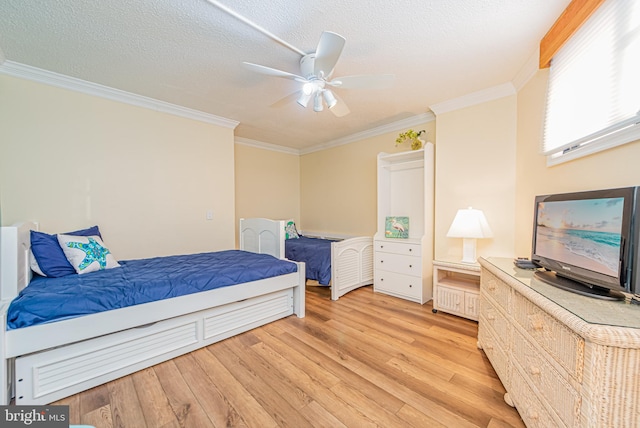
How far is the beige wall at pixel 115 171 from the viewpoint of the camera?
89.3 inches

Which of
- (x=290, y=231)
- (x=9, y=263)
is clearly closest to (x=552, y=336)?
(x=9, y=263)

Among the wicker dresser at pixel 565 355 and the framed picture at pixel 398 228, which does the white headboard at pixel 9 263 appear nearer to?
the wicker dresser at pixel 565 355

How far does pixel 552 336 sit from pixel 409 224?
102 inches

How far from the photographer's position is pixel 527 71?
2.20 meters

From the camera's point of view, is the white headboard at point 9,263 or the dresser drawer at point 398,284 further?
the dresser drawer at point 398,284

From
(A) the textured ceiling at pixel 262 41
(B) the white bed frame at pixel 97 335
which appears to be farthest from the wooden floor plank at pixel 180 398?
(A) the textured ceiling at pixel 262 41

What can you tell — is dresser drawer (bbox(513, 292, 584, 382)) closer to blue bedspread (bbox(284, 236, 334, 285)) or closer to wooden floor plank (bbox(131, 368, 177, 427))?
wooden floor plank (bbox(131, 368, 177, 427))

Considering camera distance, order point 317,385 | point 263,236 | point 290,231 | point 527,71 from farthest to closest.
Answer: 1. point 290,231
2. point 263,236
3. point 527,71
4. point 317,385

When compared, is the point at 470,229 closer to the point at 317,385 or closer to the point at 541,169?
the point at 541,169

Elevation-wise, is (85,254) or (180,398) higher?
(85,254)

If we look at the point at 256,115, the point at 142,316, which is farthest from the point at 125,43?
the point at 142,316

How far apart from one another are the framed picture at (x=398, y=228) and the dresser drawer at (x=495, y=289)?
54.8 inches

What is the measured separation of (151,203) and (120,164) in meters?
0.51

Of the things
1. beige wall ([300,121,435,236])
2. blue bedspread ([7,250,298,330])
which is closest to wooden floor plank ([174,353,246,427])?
blue bedspread ([7,250,298,330])
